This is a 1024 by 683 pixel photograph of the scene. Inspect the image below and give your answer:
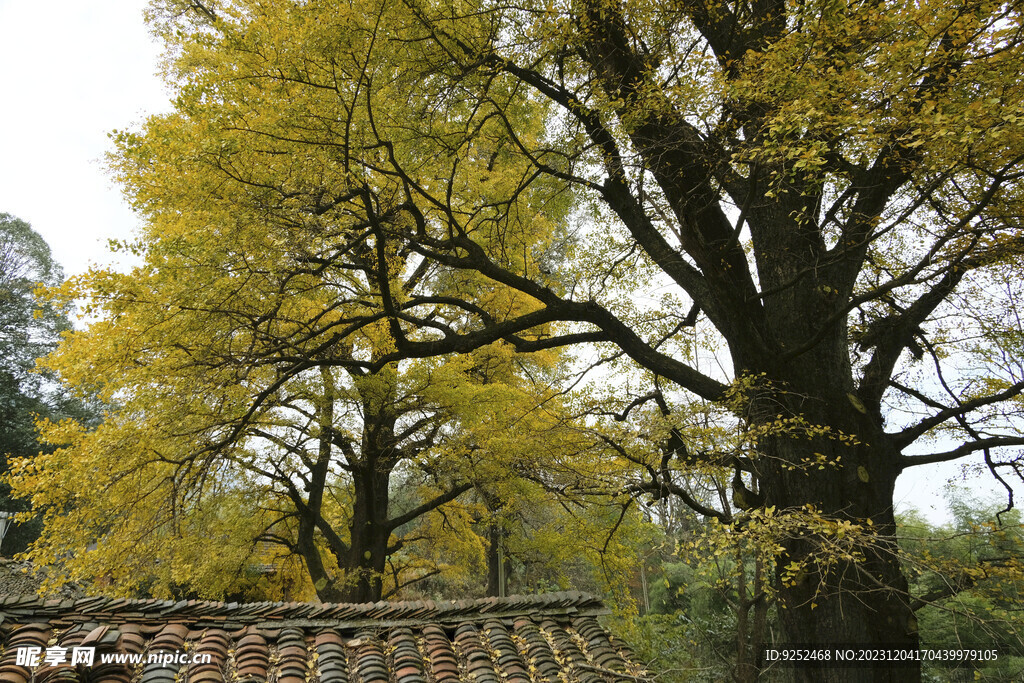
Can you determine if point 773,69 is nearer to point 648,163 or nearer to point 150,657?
point 648,163

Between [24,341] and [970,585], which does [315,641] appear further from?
[24,341]

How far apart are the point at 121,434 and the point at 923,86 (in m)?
8.13

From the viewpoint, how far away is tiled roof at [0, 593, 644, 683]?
351 cm

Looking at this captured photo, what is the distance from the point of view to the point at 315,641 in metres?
4.05

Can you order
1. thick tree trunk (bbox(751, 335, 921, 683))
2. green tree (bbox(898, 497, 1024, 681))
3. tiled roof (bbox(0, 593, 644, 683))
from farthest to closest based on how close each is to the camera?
thick tree trunk (bbox(751, 335, 921, 683)) → green tree (bbox(898, 497, 1024, 681)) → tiled roof (bbox(0, 593, 644, 683))

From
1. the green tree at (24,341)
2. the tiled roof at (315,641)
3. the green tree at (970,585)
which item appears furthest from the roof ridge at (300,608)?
the green tree at (24,341)

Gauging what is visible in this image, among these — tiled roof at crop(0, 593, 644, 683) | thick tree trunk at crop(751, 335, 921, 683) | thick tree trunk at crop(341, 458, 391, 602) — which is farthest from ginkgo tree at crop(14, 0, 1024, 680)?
thick tree trunk at crop(341, 458, 391, 602)

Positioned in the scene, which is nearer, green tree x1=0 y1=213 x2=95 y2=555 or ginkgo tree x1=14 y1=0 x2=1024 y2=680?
ginkgo tree x1=14 y1=0 x2=1024 y2=680

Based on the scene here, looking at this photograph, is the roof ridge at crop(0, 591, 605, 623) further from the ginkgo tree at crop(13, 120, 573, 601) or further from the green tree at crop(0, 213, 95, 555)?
the green tree at crop(0, 213, 95, 555)

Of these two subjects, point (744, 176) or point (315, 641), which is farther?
point (744, 176)

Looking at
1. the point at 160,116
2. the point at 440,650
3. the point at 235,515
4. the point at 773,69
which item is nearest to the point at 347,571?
the point at 235,515

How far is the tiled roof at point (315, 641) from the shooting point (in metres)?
3.51

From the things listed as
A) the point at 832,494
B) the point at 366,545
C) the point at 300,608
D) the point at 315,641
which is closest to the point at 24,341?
the point at 366,545

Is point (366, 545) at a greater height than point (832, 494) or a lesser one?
lesser
